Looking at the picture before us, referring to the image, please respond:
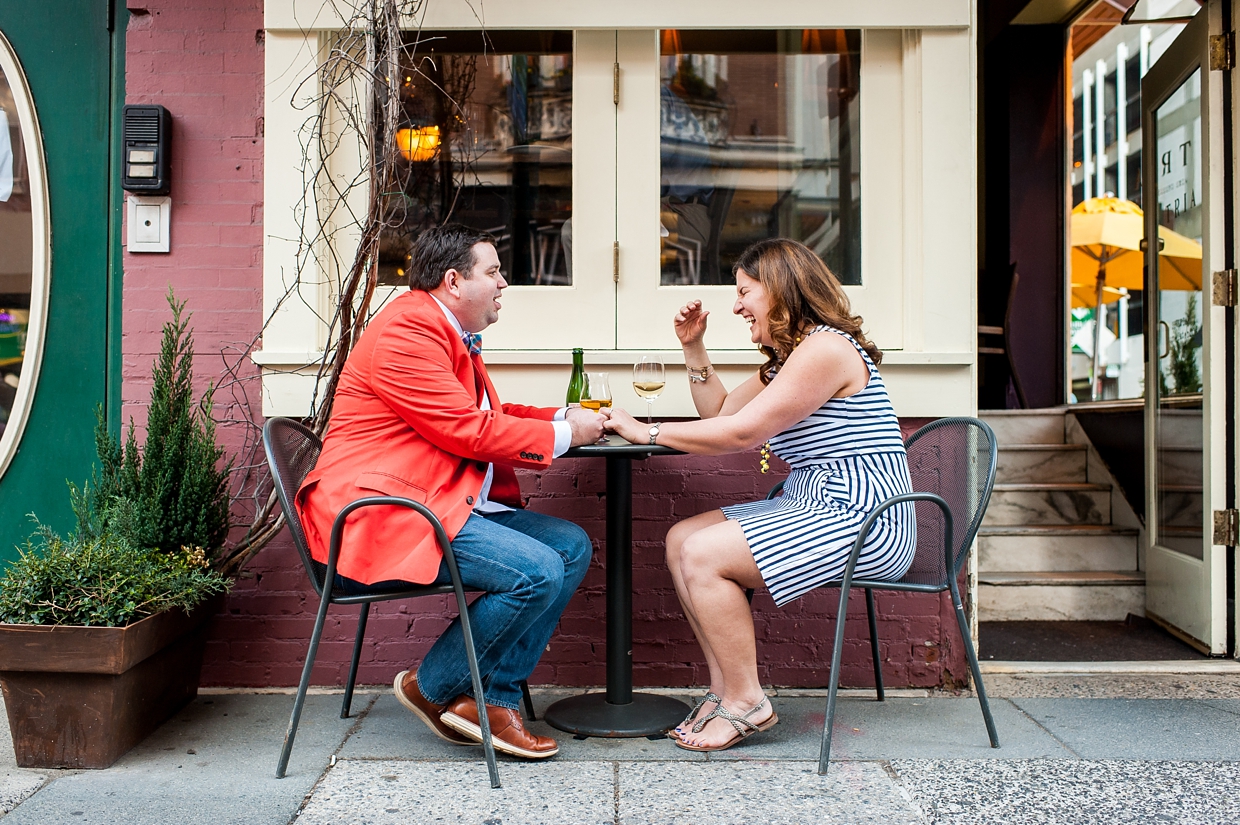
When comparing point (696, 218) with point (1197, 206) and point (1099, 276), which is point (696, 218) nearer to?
point (1197, 206)

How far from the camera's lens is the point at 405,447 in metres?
2.46

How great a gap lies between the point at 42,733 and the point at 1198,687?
3.58 meters

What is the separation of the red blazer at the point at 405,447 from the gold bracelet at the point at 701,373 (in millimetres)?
682

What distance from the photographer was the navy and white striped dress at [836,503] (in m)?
2.48

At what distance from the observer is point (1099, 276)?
789cm

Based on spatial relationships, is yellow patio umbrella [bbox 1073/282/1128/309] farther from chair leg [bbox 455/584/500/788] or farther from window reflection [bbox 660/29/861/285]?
chair leg [bbox 455/584/500/788]

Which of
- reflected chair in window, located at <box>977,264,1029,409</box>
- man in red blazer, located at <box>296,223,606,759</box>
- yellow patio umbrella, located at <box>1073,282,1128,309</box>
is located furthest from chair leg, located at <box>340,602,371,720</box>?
yellow patio umbrella, located at <box>1073,282,1128,309</box>

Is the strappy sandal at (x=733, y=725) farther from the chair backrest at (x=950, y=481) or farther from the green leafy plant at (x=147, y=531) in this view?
the green leafy plant at (x=147, y=531)

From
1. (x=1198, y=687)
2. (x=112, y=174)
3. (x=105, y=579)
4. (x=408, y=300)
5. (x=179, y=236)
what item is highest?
(x=112, y=174)

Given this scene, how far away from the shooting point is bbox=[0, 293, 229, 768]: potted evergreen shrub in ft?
8.06

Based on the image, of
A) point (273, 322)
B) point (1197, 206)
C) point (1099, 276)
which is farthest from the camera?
point (1099, 276)

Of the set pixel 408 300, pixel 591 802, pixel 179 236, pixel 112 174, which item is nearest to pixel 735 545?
pixel 591 802

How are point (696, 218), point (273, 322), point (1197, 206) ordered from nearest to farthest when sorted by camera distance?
point (273, 322) → point (696, 218) → point (1197, 206)

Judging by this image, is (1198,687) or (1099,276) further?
(1099,276)
